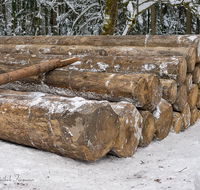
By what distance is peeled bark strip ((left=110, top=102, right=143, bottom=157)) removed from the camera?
269 cm

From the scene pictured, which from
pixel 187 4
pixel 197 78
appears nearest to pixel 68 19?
pixel 187 4

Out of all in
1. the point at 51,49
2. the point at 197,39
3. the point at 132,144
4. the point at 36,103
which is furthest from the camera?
the point at 51,49

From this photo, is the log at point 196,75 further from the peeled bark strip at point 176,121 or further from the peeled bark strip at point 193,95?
the peeled bark strip at point 176,121

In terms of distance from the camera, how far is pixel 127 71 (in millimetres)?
3795

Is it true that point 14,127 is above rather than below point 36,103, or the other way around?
below

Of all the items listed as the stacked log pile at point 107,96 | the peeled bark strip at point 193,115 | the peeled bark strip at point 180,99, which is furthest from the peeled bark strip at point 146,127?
the peeled bark strip at point 193,115

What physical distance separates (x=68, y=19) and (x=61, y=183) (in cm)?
1373

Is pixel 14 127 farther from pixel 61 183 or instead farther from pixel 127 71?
pixel 127 71

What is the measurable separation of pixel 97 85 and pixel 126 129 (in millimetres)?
801

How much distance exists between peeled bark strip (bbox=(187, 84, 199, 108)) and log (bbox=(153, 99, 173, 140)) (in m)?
1.07

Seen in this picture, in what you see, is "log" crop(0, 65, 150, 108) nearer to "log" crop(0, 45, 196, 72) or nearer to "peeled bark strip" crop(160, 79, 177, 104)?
"peeled bark strip" crop(160, 79, 177, 104)

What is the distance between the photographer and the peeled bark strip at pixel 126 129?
2.69 meters
